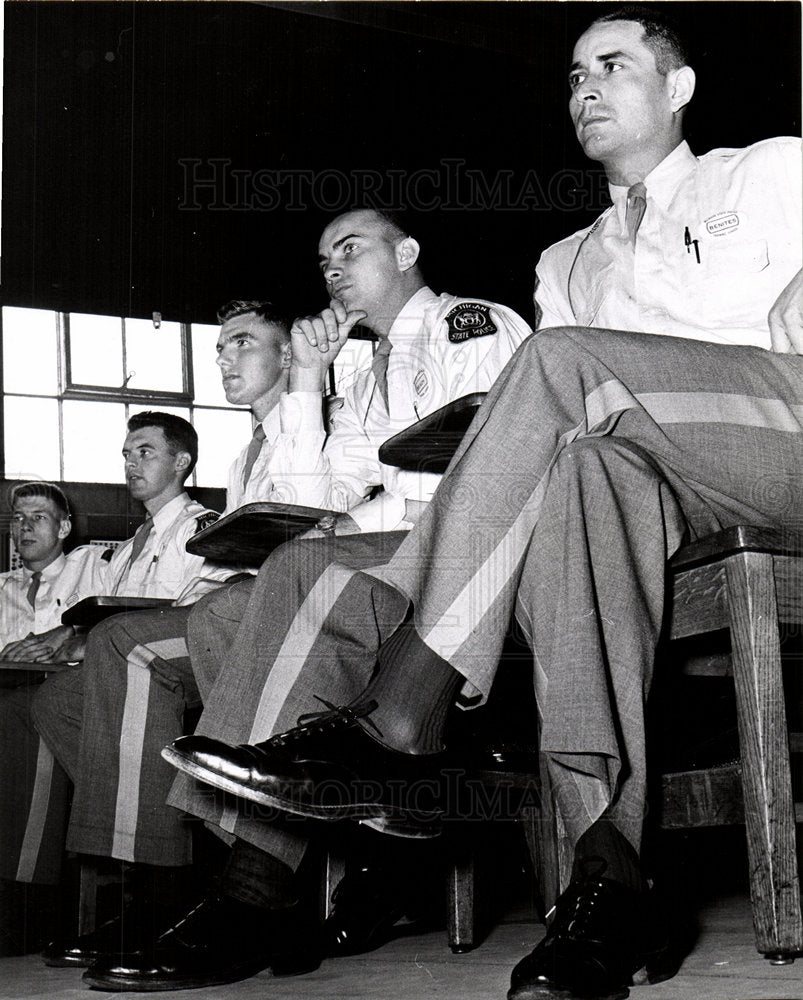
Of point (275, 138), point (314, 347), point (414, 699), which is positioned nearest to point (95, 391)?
point (275, 138)

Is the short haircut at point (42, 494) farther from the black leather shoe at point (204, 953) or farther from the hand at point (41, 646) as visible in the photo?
the black leather shoe at point (204, 953)

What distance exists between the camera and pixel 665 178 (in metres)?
1.69

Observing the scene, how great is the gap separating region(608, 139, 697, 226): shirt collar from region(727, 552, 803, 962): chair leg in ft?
2.58

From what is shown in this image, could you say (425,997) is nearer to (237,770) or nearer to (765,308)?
(237,770)

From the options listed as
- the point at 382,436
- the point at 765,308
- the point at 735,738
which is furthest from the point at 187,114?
the point at 735,738

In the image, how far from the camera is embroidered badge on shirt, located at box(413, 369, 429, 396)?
2.00 meters

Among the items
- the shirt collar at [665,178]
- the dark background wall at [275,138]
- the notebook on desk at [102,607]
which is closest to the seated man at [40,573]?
the dark background wall at [275,138]

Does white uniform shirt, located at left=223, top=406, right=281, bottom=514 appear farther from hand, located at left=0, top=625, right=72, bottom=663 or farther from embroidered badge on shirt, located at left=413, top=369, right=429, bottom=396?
hand, located at left=0, top=625, right=72, bottom=663

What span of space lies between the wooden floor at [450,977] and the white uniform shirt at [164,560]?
99 centimetres

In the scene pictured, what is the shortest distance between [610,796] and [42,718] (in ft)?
4.52

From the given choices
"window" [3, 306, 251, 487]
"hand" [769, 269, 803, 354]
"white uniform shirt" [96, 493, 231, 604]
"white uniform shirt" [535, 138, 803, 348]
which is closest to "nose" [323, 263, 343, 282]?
"white uniform shirt" [96, 493, 231, 604]

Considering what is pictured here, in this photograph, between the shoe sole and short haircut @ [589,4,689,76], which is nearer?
the shoe sole

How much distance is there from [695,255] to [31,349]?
276 cm

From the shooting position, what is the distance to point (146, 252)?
3863mm
